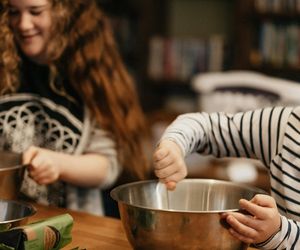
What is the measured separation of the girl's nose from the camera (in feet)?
5.68

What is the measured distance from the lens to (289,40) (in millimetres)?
3535

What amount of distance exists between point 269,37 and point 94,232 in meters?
2.43

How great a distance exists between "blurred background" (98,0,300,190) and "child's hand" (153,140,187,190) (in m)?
1.64

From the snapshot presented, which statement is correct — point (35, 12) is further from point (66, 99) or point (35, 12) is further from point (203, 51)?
point (203, 51)

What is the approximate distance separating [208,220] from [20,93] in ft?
2.97

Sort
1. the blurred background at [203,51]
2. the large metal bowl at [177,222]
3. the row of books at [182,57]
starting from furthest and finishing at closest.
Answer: the row of books at [182,57] < the blurred background at [203,51] < the large metal bowl at [177,222]

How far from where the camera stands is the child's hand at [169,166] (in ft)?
4.04

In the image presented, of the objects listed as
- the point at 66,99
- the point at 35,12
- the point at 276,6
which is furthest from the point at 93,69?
the point at 276,6

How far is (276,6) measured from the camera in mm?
3529

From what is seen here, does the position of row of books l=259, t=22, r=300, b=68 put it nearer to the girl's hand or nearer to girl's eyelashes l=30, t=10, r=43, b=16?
girl's eyelashes l=30, t=10, r=43, b=16

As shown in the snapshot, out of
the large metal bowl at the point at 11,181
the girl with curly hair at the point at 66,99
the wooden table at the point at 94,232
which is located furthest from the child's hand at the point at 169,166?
the girl with curly hair at the point at 66,99

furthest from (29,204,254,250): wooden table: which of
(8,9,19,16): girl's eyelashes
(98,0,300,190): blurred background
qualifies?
(98,0,300,190): blurred background

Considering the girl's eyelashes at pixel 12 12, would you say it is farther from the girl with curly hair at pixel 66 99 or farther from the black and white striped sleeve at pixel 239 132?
the black and white striped sleeve at pixel 239 132

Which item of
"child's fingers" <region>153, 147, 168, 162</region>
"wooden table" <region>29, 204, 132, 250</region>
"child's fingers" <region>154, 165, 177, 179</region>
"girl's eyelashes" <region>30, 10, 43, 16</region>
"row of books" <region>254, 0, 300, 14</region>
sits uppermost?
"girl's eyelashes" <region>30, 10, 43, 16</region>
